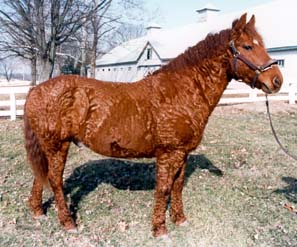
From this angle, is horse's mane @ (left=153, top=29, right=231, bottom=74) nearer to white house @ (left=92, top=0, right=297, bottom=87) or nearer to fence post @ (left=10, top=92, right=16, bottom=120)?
fence post @ (left=10, top=92, right=16, bottom=120)

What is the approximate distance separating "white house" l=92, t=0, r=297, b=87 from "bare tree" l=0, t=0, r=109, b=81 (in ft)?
16.1

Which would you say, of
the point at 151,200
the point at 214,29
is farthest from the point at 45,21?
the point at 151,200

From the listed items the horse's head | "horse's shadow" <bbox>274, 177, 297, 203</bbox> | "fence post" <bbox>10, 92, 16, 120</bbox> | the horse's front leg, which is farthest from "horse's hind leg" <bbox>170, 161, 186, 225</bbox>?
"fence post" <bbox>10, 92, 16, 120</bbox>

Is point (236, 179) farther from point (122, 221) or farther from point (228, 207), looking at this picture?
point (122, 221)

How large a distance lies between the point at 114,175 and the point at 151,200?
1.07 metres

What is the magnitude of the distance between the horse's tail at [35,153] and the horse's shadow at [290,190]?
346 centimetres

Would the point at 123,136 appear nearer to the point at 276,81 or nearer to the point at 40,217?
the point at 40,217

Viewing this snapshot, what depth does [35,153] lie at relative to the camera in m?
4.26

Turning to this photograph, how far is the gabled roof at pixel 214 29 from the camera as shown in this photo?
87.2 feet

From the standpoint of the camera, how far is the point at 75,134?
405 cm

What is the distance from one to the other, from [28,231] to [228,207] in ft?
8.50

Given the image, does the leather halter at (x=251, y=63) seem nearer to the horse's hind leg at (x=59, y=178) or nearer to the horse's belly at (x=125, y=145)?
the horse's belly at (x=125, y=145)

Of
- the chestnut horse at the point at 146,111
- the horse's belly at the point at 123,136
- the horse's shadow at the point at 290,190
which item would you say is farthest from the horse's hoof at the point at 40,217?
the horse's shadow at the point at 290,190

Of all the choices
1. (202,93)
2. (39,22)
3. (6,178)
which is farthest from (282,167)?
(39,22)
